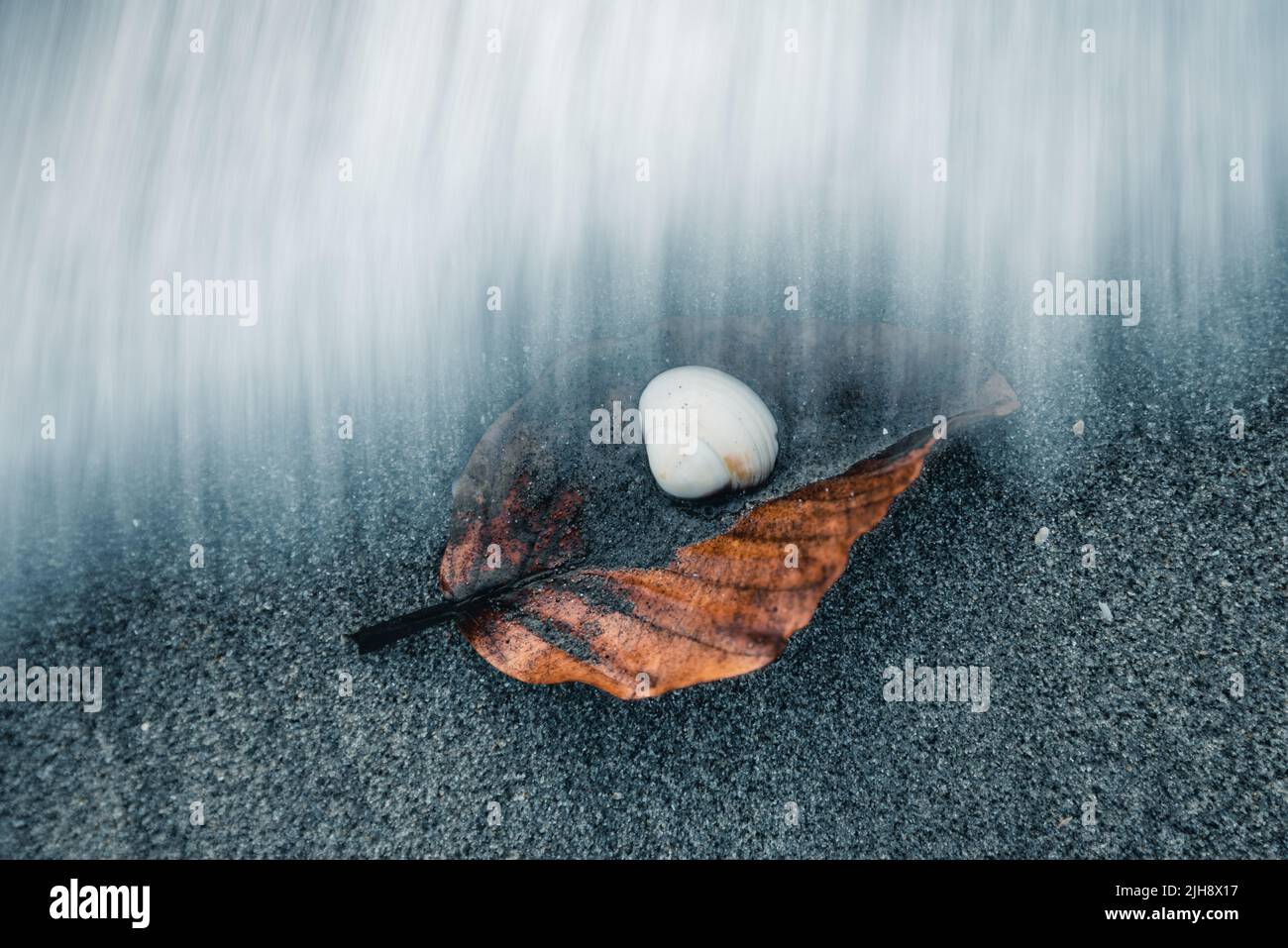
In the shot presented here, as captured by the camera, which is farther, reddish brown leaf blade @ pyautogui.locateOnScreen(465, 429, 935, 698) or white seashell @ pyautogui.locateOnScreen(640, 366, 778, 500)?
white seashell @ pyautogui.locateOnScreen(640, 366, 778, 500)

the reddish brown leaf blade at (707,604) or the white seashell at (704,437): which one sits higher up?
the white seashell at (704,437)

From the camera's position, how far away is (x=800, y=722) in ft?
4.88

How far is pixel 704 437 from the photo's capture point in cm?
153

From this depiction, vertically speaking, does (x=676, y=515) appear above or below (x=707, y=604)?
above

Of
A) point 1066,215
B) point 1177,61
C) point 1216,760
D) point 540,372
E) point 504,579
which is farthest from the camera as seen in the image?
point 1177,61

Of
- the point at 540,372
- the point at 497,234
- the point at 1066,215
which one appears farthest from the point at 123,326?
the point at 1066,215

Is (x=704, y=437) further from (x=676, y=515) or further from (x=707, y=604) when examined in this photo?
(x=707, y=604)

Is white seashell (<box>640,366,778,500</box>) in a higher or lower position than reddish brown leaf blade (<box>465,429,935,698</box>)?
higher

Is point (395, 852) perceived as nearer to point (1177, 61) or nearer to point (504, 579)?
point (504, 579)

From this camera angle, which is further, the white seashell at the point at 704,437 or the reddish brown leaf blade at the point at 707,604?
the white seashell at the point at 704,437

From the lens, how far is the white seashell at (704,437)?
5.03 feet

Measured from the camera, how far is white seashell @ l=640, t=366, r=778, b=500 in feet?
5.03

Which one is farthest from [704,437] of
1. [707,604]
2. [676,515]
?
[707,604]

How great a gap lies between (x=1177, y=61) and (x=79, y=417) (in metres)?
3.01
